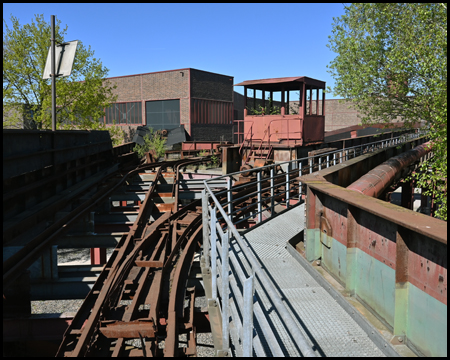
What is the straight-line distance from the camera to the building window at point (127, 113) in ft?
126

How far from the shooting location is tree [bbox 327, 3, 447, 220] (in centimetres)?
897

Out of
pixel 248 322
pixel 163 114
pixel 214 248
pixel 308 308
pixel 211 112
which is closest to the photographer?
pixel 248 322

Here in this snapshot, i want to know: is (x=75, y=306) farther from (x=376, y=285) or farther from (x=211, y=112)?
(x=211, y=112)

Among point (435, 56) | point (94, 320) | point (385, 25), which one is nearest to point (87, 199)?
point (94, 320)

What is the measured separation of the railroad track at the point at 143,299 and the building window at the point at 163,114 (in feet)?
92.1

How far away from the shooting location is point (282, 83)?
60.4 ft

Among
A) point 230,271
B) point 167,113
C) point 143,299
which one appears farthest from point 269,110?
point 167,113

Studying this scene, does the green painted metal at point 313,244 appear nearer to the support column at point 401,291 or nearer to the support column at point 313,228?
the support column at point 313,228

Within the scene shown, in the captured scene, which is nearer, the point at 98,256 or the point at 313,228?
the point at 313,228

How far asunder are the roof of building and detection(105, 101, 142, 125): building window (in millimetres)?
21161

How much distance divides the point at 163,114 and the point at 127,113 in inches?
178

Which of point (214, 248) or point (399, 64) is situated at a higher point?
point (399, 64)

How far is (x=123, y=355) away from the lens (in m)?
4.79

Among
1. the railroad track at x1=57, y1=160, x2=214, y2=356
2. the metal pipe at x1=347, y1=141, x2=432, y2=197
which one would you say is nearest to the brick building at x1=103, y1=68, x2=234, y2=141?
the metal pipe at x1=347, y1=141, x2=432, y2=197
